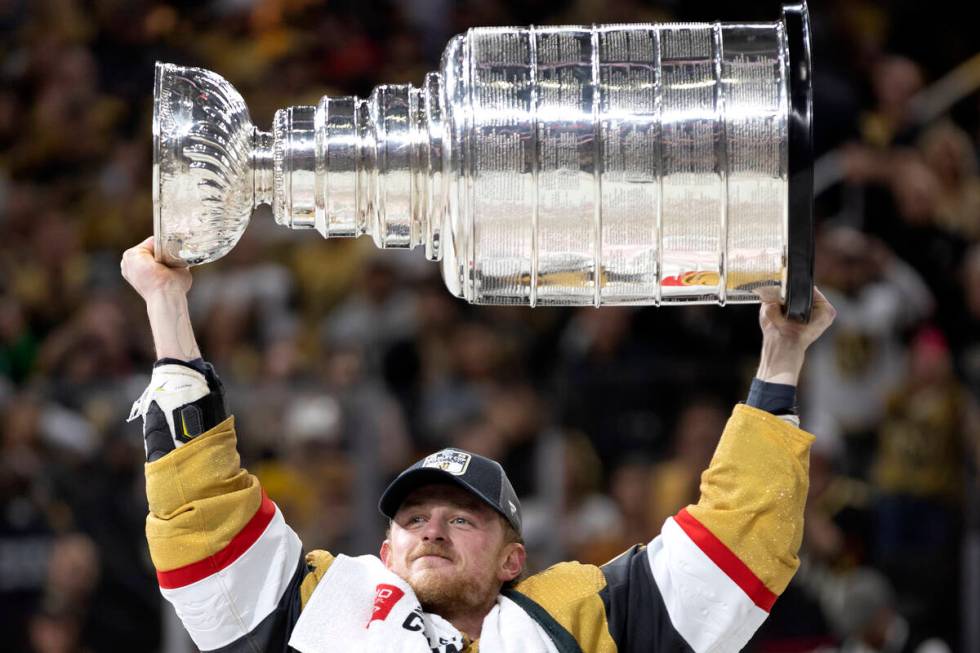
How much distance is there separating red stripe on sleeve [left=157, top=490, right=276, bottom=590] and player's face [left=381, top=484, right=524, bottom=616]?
0.99ft

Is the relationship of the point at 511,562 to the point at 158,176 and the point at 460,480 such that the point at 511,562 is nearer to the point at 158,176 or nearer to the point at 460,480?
the point at 460,480

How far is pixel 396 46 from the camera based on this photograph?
7.16 m

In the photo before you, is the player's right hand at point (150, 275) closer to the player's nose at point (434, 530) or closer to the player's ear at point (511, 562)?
the player's nose at point (434, 530)

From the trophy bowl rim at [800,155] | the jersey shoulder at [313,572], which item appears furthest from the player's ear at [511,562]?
the trophy bowl rim at [800,155]

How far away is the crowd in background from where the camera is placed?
5629mm

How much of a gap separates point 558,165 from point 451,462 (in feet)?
2.14

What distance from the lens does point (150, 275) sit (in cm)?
281

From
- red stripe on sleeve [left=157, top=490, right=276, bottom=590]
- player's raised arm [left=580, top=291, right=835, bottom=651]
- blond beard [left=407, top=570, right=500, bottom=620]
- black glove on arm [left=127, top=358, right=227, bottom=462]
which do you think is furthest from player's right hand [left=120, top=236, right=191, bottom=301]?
player's raised arm [left=580, top=291, right=835, bottom=651]

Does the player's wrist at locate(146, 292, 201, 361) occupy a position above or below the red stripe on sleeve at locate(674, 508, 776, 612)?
above

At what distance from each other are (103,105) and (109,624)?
2.31 m

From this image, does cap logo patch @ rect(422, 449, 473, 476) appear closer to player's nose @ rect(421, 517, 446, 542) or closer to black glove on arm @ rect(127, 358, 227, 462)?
player's nose @ rect(421, 517, 446, 542)

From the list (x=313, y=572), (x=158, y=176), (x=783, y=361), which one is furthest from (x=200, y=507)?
(x=783, y=361)

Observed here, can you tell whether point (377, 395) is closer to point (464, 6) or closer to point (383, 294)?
point (383, 294)

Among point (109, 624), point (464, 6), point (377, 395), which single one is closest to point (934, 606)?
point (377, 395)
